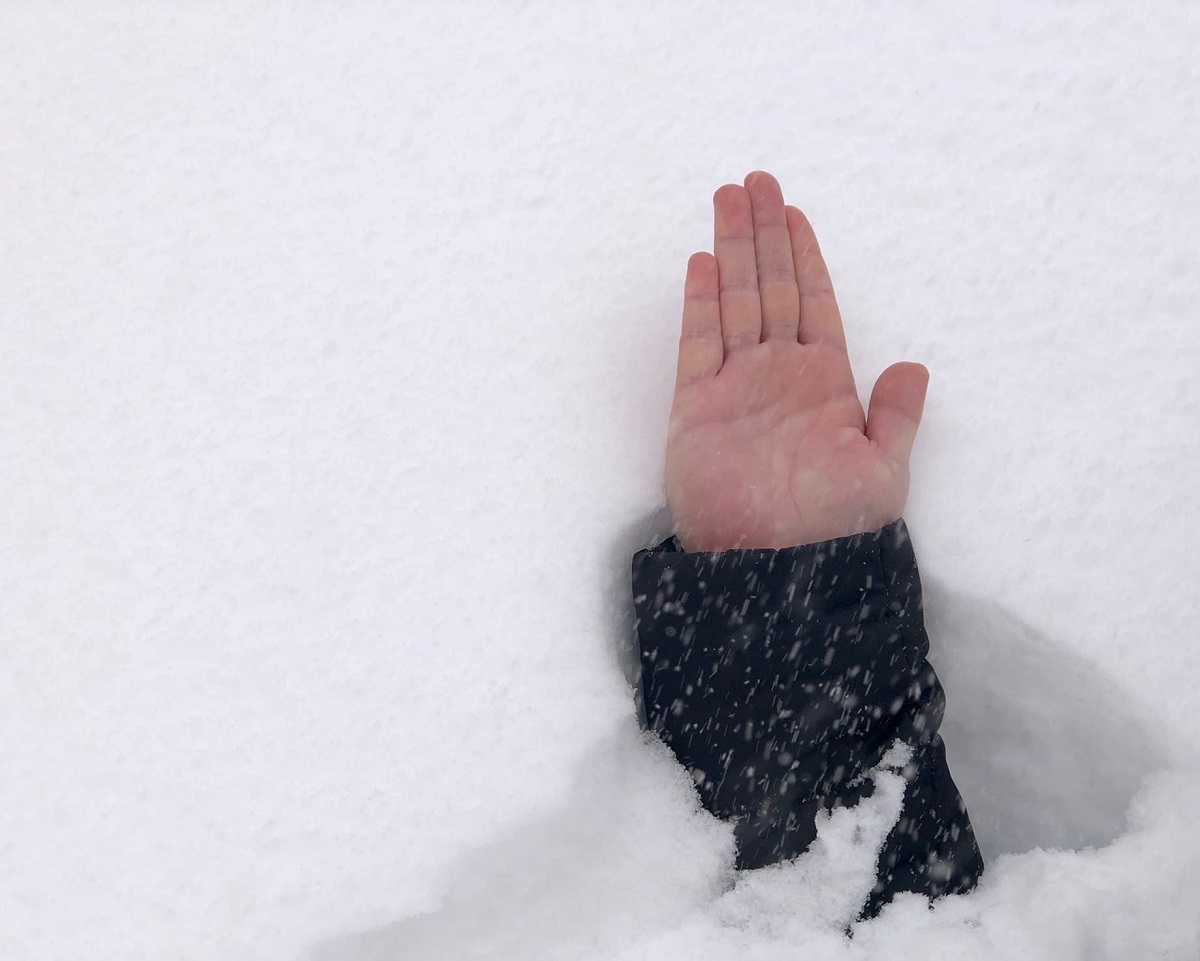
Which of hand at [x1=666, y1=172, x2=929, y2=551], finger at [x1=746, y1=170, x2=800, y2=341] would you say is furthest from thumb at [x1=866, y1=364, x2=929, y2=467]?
finger at [x1=746, y1=170, x2=800, y2=341]

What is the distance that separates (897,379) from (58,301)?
1.10 meters

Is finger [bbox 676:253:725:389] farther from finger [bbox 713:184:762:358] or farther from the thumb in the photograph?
the thumb

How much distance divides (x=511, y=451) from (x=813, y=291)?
1.45 feet

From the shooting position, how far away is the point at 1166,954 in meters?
1.03

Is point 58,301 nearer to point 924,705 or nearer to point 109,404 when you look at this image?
point 109,404

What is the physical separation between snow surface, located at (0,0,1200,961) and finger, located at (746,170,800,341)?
3.3 inches

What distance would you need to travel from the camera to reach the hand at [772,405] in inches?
44.2


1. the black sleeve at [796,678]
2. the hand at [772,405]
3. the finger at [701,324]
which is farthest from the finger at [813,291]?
the black sleeve at [796,678]

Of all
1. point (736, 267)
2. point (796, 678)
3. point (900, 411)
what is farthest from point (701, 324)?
point (796, 678)

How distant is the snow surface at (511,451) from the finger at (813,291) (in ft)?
0.17

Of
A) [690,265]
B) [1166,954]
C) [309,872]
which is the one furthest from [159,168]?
[1166,954]

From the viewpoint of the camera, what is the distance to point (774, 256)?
1.17m

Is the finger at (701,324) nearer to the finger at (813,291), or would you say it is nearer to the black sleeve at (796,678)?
the finger at (813,291)

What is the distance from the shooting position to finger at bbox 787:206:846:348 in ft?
3.83
